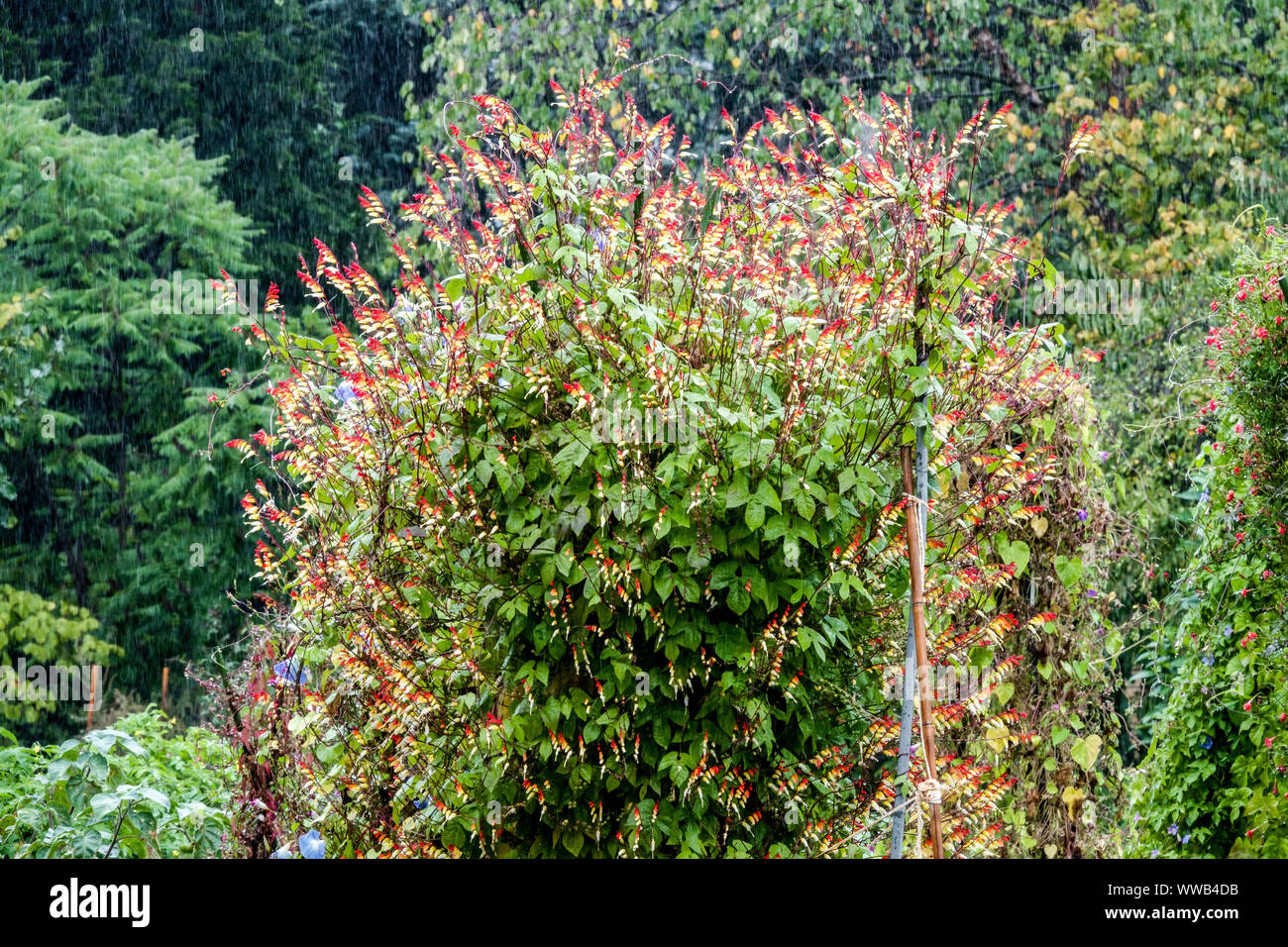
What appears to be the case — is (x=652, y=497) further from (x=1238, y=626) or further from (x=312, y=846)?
(x=1238, y=626)

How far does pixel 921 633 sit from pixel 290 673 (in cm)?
164

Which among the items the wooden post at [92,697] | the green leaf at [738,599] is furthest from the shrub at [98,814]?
Result: the wooden post at [92,697]

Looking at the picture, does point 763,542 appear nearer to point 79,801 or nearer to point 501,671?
point 501,671

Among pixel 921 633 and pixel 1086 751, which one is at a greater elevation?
pixel 921 633

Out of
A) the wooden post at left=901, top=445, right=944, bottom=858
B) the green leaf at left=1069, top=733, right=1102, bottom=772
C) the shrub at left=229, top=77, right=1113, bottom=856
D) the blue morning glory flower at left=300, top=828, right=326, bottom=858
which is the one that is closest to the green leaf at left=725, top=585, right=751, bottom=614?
the shrub at left=229, top=77, right=1113, bottom=856

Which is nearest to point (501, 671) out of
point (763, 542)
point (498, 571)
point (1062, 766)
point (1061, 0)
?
point (498, 571)

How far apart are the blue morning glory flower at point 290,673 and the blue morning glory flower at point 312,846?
0.37 meters

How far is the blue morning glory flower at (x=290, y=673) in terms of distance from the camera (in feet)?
9.81

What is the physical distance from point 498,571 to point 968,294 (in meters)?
1.19

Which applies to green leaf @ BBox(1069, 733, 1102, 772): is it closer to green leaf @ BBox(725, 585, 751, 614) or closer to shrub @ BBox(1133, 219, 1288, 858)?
shrub @ BBox(1133, 219, 1288, 858)

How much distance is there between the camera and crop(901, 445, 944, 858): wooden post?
89.3 inches

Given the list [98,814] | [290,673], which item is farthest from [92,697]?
[290,673]

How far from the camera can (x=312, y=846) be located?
2754 millimetres

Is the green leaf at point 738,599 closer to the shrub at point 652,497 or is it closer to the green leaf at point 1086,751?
the shrub at point 652,497
